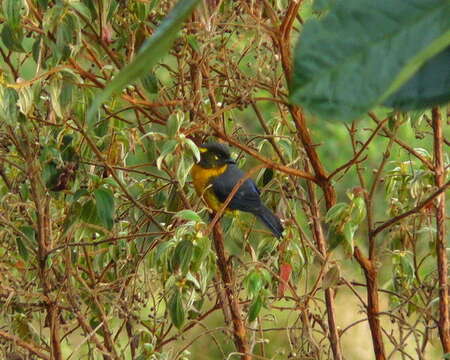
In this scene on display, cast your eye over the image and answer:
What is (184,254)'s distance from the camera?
1251 mm

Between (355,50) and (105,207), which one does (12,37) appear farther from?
(355,50)

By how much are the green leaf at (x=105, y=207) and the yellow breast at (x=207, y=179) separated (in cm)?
48

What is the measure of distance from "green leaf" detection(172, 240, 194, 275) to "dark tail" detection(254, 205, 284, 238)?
0.37 metres

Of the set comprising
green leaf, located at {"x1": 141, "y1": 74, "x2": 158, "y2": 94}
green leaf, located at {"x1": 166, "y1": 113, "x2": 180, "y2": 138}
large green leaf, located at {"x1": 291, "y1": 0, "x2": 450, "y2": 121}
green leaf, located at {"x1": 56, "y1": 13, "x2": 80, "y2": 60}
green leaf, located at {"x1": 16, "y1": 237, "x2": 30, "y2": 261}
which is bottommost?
large green leaf, located at {"x1": 291, "y1": 0, "x2": 450, "y2": 121}

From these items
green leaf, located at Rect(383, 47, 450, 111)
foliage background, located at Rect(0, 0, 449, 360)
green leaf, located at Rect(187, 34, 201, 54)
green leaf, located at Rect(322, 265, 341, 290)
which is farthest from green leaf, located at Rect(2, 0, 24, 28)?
green leaf, located at Rect(383, 47, 450, 111)

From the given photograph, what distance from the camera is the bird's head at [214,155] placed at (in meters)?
1.87

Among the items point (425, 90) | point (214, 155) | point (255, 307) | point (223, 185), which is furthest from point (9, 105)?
point (425, 90)

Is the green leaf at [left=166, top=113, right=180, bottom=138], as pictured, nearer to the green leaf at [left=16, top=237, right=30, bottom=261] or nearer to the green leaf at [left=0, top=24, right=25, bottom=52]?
the green leaf at [left=0, top=24, right=25, bottom=52]

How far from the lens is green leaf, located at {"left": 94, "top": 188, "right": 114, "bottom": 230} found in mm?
1439

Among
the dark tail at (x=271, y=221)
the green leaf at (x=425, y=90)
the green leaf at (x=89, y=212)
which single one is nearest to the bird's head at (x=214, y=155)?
the dark tail at (x=271, y=221)

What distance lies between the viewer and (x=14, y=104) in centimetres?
129

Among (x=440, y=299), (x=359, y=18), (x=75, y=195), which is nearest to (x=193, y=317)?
(x=75, y=195)

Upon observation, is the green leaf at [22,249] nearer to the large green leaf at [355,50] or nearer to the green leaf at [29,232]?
the green leaf at [29,232]

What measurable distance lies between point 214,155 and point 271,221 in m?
0.35
